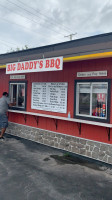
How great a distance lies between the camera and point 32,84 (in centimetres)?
788

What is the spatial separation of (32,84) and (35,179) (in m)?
4.34

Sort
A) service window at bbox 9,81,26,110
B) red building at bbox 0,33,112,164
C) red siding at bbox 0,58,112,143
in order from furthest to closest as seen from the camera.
Result: service window at bbox 9,81,26,110
red siding at bbox 0,58,112,143
red building at bbox 0,33,112,164

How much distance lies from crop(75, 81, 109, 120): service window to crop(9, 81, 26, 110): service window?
3.03m

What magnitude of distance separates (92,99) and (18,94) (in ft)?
13.5

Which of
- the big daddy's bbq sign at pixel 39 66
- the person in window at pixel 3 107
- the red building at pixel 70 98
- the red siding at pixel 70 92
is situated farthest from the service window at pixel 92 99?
the person in window at pixel 3 107

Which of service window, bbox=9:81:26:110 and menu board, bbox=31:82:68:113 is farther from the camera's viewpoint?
service window, bbox=9:81:26:110

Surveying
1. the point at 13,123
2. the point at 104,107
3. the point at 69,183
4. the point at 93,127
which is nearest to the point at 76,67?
the point at 104,107

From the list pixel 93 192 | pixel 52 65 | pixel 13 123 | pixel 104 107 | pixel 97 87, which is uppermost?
pixel 52 65

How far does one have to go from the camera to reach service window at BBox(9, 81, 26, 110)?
8406 mm

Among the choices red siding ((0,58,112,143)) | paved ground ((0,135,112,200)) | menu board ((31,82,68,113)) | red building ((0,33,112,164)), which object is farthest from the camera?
menu board ((31,82,68,113))

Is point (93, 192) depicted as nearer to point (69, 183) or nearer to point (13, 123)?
point (69, 183)

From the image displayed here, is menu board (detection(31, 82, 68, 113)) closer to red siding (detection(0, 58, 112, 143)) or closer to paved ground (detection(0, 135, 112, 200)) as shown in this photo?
red siding (detection(0, 58, 112, 143))

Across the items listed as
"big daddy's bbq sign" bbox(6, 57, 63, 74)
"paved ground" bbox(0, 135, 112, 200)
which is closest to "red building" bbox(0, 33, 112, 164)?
"big daddy's bbq sign" bbox(6, 57, 63, 74)

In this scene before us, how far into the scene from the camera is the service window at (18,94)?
8.41m
